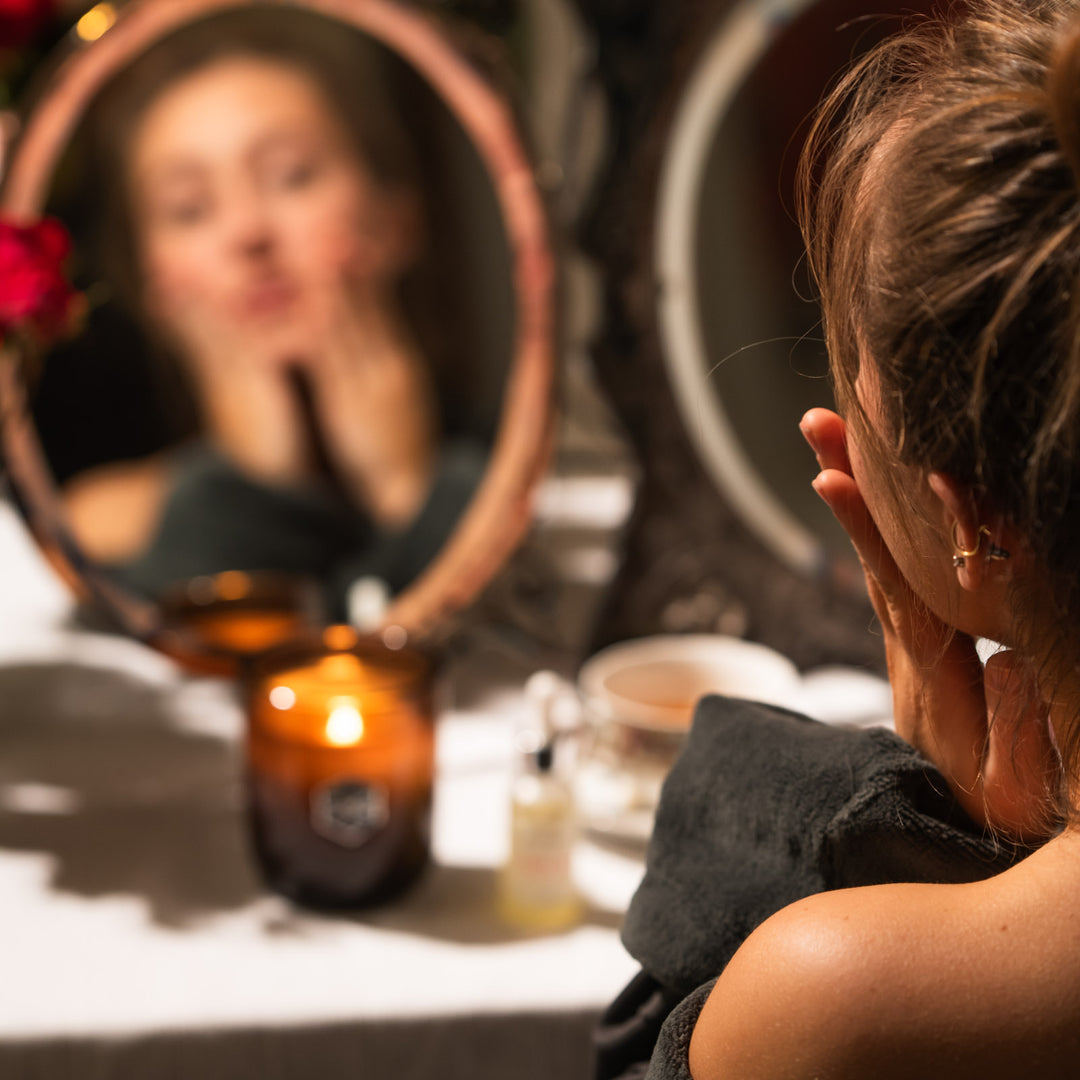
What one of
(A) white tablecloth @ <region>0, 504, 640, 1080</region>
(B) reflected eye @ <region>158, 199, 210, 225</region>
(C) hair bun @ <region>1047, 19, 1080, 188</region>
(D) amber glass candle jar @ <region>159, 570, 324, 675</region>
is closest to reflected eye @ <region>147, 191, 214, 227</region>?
(B) reflected eye @ <region>158, 199, 210, 225</region>

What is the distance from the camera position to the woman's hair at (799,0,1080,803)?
0.91 feet

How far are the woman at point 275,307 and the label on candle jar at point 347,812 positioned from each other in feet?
0.76

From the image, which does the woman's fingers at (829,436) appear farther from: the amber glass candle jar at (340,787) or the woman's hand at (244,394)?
the woman's hand at (244,394)

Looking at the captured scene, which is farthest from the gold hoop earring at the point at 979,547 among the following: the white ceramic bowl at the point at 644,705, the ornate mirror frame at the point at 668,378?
the ornate mirror frame at the point at 668,378

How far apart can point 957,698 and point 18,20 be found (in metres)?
0.74

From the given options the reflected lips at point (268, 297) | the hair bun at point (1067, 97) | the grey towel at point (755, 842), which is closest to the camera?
the hair bun at point (1067, 97)

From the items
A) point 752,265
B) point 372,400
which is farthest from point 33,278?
point 752,265

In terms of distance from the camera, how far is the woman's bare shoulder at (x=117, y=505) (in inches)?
32.5

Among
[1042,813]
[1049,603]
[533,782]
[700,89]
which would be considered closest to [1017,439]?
[1049,603]

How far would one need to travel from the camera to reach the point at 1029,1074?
0.99ft

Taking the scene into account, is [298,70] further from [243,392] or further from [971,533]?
[971,533]

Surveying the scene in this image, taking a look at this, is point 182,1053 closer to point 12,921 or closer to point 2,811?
point 12,921

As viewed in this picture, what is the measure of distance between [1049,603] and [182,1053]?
47cm

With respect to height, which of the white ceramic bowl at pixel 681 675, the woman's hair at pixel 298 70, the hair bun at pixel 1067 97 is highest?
the woman's hair at pixel 298 70
